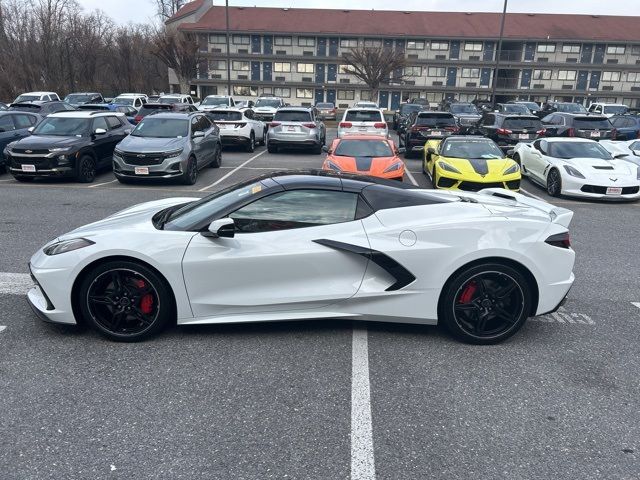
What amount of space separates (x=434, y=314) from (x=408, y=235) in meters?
0.71

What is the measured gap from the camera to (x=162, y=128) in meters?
12.3

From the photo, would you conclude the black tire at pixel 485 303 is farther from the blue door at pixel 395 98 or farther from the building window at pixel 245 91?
the building window at pixel 245 91

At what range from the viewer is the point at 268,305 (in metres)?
3.98

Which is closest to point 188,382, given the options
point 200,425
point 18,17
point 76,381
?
point 200,425

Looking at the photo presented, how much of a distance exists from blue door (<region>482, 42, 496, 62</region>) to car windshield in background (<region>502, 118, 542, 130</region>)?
3954 cm

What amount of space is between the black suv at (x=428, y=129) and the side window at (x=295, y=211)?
13082mm

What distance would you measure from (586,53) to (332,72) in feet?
88.4

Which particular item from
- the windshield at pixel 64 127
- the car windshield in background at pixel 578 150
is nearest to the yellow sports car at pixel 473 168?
the car windshield in background at pixel 578 150

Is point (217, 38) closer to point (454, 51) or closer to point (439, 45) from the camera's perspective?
point (439, 45)

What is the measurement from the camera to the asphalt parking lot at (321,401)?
2738 millimetres

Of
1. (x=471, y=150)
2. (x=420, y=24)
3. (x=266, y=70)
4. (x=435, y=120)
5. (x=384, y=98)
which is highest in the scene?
(x=420, y=24)

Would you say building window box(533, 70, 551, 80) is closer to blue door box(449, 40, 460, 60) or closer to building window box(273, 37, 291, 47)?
blue door box(449, 40, 460, 60)

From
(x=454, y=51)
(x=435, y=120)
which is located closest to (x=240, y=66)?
(x=454, y=51)

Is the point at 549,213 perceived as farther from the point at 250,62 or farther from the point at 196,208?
the point at 250,62
